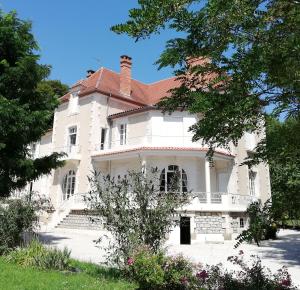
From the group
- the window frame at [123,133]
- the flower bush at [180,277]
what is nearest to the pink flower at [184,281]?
the flower bush at [180,277]

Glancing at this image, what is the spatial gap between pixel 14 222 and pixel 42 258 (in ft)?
9.98

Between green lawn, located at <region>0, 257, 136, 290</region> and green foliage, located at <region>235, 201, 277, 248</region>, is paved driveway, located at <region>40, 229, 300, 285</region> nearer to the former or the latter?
green lawn, located at <region>0, 257, 136, 290</region>

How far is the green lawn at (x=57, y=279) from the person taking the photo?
7.26 m

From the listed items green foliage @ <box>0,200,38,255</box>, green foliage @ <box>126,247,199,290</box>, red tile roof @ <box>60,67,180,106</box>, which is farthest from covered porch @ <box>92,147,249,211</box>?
green foliage @ <box>126,247,199,290</box>

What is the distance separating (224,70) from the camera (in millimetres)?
3363

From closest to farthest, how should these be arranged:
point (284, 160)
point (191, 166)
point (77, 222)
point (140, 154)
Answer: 1. point (284, 160)
2. point (140, 154)
3. point (77, 222)
4. point (191, 166)

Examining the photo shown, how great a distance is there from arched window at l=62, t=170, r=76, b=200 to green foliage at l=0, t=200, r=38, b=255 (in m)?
13.9

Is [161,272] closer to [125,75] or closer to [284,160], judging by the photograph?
[284,160]

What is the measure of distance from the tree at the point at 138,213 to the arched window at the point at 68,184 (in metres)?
19.0

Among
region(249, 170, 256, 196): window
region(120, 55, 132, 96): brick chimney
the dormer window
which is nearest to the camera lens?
region(249, 170, 256, 196): window

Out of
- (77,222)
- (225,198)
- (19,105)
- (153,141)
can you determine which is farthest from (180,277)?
(153,141)

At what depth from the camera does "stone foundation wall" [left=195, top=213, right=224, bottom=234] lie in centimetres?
1920


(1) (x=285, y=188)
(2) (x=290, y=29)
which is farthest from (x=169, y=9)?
(1) (x=285, y=188)

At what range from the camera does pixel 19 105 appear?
14500mm
